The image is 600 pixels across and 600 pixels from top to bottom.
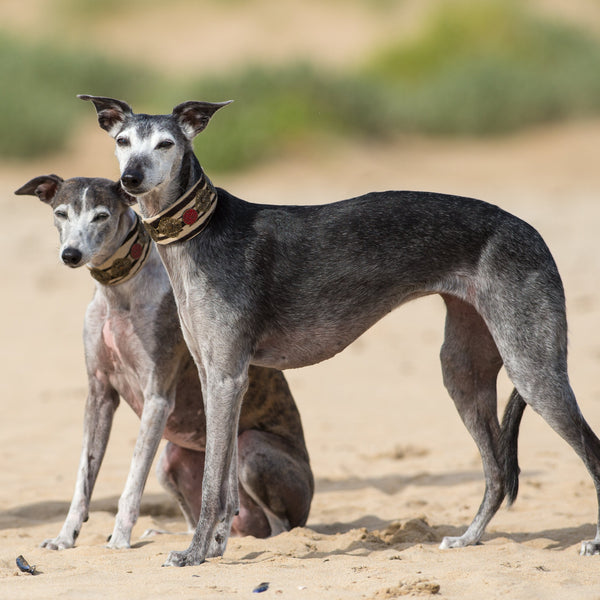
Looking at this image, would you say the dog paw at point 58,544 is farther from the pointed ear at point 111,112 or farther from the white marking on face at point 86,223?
the pointed ear at point 111,112

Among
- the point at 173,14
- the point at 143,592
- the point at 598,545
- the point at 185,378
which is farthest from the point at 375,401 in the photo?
the point at 173,14

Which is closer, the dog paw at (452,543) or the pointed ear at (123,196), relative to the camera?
the dog paw at (452,543)

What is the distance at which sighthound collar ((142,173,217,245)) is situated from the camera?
498cm

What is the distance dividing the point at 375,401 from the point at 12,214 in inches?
320

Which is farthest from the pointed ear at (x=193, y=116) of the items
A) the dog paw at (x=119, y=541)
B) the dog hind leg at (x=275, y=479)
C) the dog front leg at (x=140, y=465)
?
the dog paw at (x=119, y=541)

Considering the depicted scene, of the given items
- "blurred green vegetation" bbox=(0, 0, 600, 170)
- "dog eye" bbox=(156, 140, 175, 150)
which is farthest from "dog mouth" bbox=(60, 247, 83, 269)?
"blurred green vegetation" bbox=(0, 0, 600, 170)

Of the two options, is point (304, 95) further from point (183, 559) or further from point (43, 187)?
point (183, 559)

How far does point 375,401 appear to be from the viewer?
32.0ft

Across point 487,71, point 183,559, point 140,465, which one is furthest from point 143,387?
point 487,71

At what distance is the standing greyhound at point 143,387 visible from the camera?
→ 557 centimetres

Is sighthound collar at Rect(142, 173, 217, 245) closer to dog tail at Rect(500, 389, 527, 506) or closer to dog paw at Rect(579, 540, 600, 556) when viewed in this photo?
dog tail at Rect(500, 389, 527, 506)

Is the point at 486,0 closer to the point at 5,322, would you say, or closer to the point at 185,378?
the point at 5,322

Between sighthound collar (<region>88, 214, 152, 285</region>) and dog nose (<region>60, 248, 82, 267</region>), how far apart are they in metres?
0.37

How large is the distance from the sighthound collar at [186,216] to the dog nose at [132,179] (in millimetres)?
267
